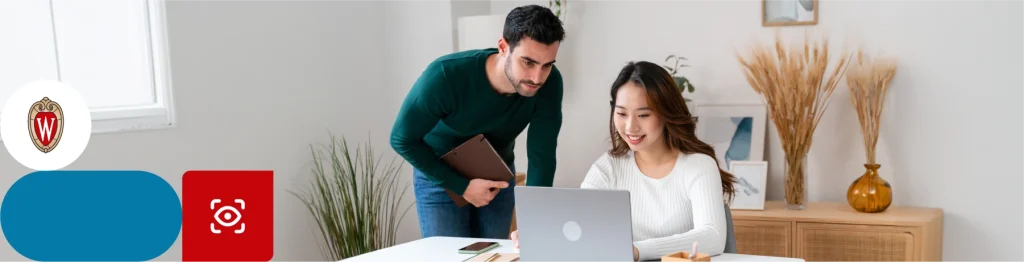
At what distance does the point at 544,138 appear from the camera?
2.83 meters

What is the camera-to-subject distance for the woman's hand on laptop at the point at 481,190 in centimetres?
274

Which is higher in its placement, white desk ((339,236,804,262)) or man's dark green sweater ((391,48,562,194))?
man's dark green sweater ((391,48,562,194))

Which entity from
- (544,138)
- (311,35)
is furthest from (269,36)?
(544,138)

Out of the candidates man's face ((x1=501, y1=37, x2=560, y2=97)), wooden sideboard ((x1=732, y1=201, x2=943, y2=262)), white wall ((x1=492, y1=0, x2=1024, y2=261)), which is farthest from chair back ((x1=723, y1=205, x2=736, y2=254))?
white wall ((x1=492, y1=0, x2=1024, y2=261))

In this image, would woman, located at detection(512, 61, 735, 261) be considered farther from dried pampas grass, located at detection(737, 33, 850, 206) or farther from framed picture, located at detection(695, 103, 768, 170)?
framed picture, located at detection(695, 103, 768, 170)

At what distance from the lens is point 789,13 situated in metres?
3.82

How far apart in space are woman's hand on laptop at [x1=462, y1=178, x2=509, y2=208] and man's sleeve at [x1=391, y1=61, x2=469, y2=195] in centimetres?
2

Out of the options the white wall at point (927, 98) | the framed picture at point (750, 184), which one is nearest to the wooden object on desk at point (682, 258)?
the framed picture at point (750, 184)

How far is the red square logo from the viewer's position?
10.4 feet

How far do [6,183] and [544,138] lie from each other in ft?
5.48

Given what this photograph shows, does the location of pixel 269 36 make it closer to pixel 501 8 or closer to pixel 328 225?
pixel 328 225

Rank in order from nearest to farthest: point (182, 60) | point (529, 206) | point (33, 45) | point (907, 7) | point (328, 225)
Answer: point (529, 206) → point (33, 45) → point (182, 60) → point (907, 7) → point (328, 225)

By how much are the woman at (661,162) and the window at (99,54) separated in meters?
1.69

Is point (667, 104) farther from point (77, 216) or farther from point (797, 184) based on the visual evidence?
point (77, 216)
